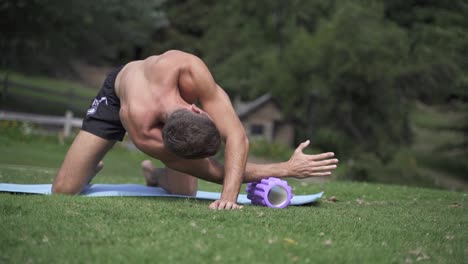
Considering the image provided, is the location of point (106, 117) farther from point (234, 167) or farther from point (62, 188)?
point (234, 167)

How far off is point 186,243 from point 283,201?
7.45ft

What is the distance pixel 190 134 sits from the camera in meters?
4.94

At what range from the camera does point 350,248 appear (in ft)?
12.9

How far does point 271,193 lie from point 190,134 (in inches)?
55.5

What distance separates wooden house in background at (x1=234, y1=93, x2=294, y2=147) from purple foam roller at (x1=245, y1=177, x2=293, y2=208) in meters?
13.1

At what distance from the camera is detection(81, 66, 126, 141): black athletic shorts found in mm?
6473

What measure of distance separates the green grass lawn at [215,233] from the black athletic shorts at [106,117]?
1.06m

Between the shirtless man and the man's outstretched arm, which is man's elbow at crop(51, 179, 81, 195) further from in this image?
the man's outstretched arm

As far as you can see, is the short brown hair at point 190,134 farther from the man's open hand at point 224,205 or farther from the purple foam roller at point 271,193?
the purple foam roller at point 271,193

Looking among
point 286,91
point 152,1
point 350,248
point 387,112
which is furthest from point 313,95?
point 350,248

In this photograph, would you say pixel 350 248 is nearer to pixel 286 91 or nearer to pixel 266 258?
pixel 266 258

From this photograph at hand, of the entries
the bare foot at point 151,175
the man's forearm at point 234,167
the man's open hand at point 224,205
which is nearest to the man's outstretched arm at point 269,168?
the man's forearm at point 234,167

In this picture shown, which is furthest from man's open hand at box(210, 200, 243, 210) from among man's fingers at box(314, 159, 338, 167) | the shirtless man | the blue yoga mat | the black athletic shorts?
the black athletic shorts

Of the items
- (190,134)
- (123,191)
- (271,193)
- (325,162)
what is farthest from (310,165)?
(123,191)
